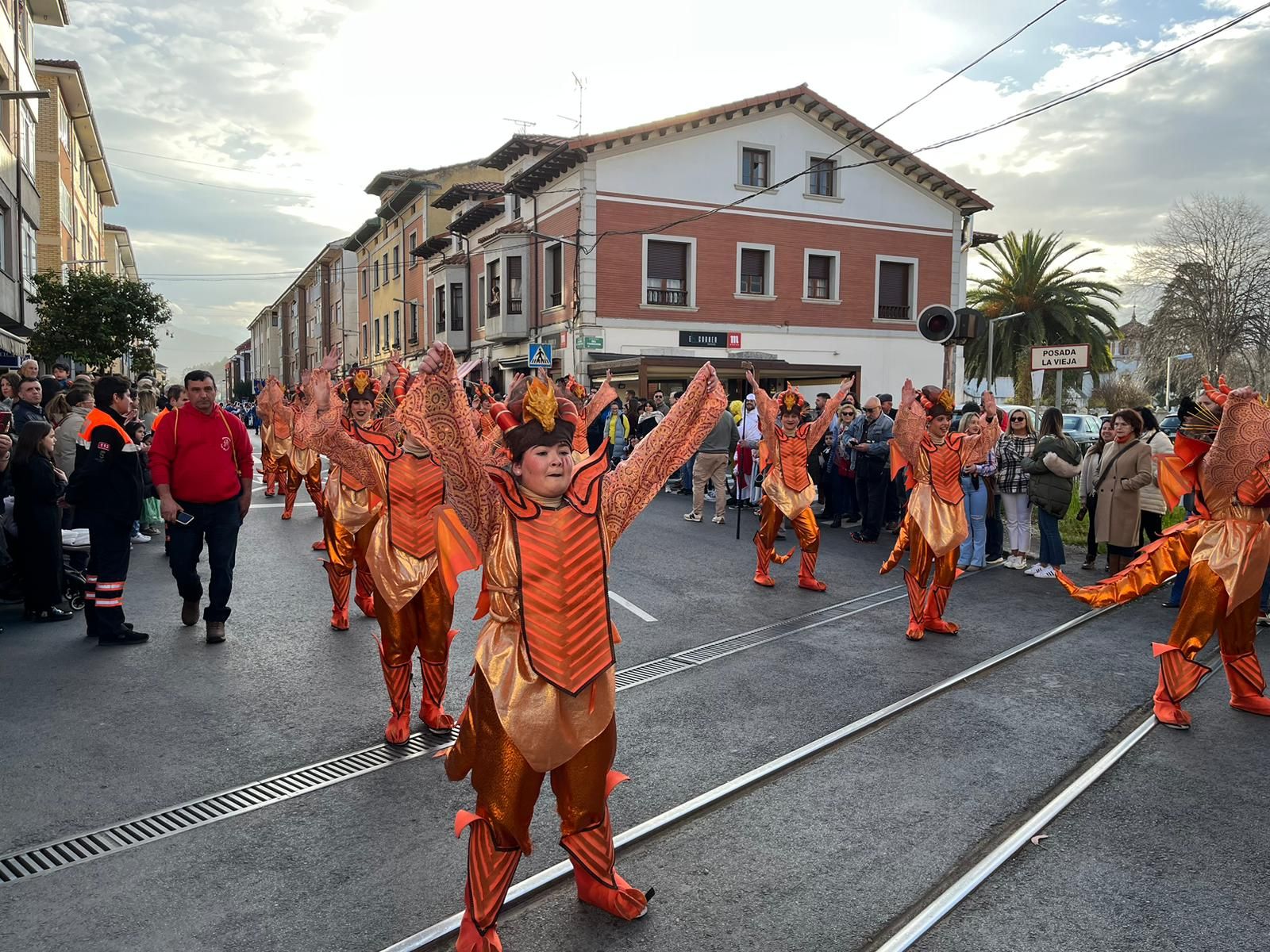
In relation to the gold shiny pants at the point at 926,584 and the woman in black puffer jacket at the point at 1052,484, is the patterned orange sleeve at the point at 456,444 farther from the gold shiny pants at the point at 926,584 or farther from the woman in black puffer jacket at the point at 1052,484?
the woman in black puffer jacket at the point at 1052,484

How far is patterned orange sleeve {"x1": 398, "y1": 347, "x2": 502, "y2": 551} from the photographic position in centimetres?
283

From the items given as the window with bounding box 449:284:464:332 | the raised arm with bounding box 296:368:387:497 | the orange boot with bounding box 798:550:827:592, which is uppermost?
the window with bounding box 449:284:464:332

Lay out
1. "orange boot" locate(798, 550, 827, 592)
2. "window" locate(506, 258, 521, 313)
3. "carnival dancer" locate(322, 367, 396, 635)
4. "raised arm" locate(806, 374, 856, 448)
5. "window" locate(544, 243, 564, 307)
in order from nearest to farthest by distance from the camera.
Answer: "carnival dancer" locate(322, 367, 396, 635), "raised arm" locate(806, 374, 856, 448), "orange boot" locate(798, 550, 827, 592), "window" locate(544, 243, 564, 307), "window" locate(506, 258, 521, 313)

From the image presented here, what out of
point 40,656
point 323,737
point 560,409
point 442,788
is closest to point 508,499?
point 560,409

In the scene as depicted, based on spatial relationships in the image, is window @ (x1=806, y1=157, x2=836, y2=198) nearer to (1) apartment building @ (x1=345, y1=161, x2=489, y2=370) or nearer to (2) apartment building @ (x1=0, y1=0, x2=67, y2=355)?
(1) apartment building @ (x1=345, y1=161, x2=489, y2=370)

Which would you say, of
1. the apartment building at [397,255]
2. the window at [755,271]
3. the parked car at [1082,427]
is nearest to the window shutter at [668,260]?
the window at [755,271]

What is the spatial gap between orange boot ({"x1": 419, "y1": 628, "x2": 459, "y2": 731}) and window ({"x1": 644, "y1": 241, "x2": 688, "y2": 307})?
2275 cm

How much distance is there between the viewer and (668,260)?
26.9 metres

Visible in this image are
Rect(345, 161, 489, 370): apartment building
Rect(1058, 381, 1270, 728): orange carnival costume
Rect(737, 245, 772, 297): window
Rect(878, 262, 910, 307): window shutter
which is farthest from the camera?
Rect(345, 161, 489, 370): apartment building

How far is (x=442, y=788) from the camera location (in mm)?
4203

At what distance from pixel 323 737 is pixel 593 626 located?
8.84 feet

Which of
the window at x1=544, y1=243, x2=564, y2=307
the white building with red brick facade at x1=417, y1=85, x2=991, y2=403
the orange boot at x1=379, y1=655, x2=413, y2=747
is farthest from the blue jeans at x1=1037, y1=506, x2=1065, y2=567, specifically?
the window at x1=544, y1=243, x2=564, y2=307

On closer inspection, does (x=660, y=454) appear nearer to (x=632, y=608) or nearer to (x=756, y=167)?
(x=632, y=608)

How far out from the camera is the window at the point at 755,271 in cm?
2762
